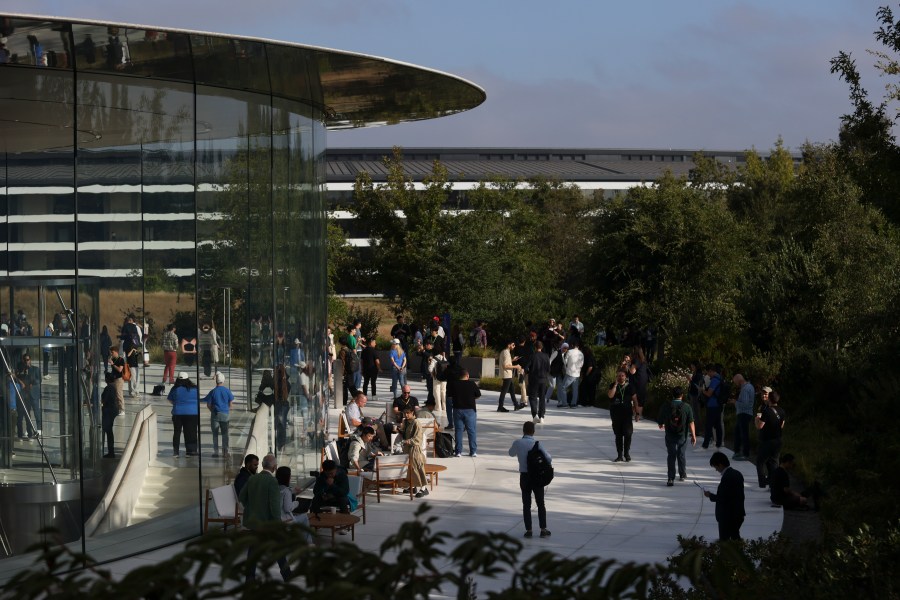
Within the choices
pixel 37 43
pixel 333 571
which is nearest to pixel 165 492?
pixel 37 43

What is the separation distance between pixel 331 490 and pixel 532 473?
2.46 m

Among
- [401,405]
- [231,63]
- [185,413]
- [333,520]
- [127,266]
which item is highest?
[231,63]

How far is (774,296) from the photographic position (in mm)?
26141

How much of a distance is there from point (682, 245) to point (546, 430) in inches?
546

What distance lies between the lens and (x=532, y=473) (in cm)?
1396

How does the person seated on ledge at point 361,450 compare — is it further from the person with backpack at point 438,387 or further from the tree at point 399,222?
the tree at point 399,222

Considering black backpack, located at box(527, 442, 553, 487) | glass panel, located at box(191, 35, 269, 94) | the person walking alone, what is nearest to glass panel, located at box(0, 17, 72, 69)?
glass panel, located at box(191, 35, 269, 94)

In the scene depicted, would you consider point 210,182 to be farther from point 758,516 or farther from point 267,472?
point 758,516

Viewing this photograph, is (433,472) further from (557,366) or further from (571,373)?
(557,366)

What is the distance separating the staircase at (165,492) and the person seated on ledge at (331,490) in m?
1.68

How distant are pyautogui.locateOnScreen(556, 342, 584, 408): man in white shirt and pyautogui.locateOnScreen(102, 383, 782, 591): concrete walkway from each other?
383cm

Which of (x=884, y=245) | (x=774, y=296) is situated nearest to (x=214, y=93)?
(x=774, y=296)

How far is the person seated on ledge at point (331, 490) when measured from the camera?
13758 mm

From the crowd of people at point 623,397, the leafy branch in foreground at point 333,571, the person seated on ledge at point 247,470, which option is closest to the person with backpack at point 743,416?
the crowd of people at point 623,397
